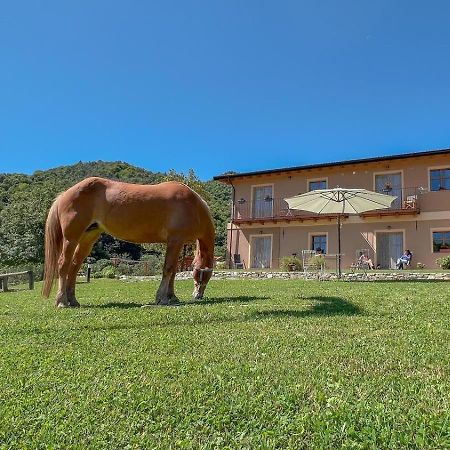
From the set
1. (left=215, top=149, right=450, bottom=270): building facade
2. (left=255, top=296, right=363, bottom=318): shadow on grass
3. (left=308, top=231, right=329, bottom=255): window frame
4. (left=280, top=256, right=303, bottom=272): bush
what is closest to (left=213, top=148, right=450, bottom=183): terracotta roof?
(left=215, top=149, right=450, bottom=270): building facade

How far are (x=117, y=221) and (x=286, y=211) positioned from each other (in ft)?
68.5

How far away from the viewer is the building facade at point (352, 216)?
23.7 meters

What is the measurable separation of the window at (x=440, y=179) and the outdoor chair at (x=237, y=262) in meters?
12.2

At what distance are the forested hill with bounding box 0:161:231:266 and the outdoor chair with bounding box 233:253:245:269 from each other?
694cm

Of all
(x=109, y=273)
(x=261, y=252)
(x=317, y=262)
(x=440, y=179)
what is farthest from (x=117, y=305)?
(x=440, y=179)

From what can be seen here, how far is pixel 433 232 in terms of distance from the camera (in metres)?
23.6

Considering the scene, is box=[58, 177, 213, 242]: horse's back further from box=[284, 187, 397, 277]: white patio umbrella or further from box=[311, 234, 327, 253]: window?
box=[311, 234, 327, 253]: window

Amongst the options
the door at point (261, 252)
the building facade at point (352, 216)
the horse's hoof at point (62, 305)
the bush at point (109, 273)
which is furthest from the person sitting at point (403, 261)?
the horse's hoof at point (62, 305)

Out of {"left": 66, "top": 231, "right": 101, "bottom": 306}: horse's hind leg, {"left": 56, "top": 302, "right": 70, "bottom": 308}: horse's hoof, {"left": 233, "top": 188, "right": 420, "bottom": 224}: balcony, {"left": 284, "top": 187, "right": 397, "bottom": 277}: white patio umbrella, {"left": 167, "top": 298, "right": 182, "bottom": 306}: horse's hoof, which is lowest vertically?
{"left": 56, "top": 302, "right": 70, "bottom": 308}: horse's hoof

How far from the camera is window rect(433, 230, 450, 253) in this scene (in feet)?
75.9

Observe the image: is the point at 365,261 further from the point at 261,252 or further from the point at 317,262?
the point at 261,252

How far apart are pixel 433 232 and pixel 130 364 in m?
23.5

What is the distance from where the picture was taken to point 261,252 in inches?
1117

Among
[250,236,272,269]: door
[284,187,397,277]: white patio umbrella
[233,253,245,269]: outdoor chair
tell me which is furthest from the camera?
[233,253,245,269]: outdoor chair
